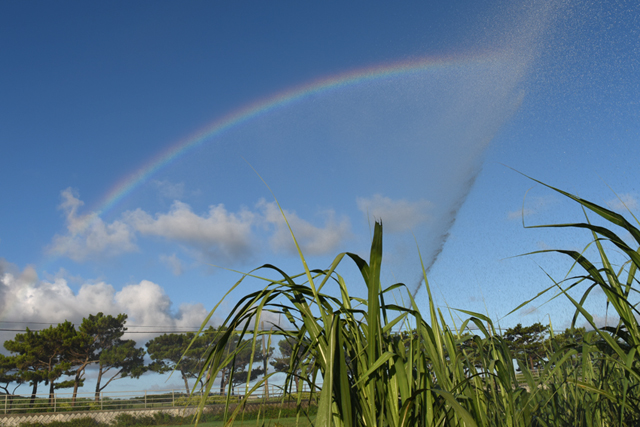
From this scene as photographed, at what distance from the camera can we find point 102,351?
124 ft

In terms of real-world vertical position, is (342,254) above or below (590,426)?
above

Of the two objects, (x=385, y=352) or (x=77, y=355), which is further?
(x=77, y=355)

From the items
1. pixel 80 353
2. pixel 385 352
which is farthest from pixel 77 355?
pixel 385 352

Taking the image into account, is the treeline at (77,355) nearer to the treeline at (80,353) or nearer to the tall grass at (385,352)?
the treeline at (80,353)

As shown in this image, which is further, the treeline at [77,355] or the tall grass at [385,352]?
the treeline at [77,355]

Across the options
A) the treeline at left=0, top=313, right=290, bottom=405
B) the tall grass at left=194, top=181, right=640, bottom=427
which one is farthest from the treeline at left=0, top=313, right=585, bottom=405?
the tall grass at left=194, top=181, right=640, bottom=427

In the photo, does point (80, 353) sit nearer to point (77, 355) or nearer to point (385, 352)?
point (77, 355)

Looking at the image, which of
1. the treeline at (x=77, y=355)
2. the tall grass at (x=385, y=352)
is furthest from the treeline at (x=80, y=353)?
the tall grass at (x=385, y=352)

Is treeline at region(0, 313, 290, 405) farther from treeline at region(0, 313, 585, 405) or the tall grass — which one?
the tall grass

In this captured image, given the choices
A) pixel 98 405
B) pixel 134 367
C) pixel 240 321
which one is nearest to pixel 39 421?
pixel 98 405

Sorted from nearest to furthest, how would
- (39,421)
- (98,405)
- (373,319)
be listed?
(373,319) < (39,421) < (98,405)

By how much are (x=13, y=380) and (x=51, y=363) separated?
2964mm

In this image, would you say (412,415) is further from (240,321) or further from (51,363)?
(51,363)

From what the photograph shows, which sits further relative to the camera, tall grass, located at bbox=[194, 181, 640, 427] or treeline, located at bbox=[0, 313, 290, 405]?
treeline, located at bbox=[0, 313, 290, 405]
